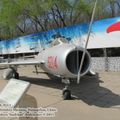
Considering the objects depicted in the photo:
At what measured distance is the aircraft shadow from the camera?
8115 millimetres

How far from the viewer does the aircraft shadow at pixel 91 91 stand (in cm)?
811

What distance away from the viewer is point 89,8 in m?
22.0

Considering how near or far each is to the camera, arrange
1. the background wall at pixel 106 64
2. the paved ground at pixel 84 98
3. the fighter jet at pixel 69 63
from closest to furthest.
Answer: the paved ground at pixel 84 98, the fighter jet at pixel 69 63, the background wall at pixel 106 64

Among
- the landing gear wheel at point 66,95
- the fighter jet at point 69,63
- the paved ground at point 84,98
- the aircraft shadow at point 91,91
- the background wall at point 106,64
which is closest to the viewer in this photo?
the paved ground at point 84,98

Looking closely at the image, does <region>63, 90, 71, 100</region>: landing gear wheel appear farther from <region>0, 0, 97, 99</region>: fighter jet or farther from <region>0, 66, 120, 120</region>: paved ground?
<region>0, 66, 120, 120</region>: paved ground

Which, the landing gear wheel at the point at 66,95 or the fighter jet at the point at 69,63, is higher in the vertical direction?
the fighter jet at the point at 69,63

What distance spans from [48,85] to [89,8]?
1214 centimetres

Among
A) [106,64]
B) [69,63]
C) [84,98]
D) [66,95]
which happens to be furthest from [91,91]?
[106,64]

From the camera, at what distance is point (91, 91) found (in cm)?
972

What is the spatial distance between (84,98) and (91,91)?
1.08m

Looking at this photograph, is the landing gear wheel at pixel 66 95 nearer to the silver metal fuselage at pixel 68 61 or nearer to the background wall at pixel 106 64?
the silver metal fuselage at pixel 68 61

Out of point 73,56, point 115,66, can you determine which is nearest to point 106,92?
point 73,56

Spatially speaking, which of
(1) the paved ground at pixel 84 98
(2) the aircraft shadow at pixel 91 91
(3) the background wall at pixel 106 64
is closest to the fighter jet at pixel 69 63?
(1) the paved ground at pixel 84 98

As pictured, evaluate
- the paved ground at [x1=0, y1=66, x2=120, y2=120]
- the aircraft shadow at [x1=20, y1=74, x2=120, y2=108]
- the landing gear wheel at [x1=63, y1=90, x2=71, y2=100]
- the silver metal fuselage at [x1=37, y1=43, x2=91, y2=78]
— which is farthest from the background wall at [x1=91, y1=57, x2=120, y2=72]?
the landing gear wheel at [x1=63, y1=90, x2=71, y2=100]
